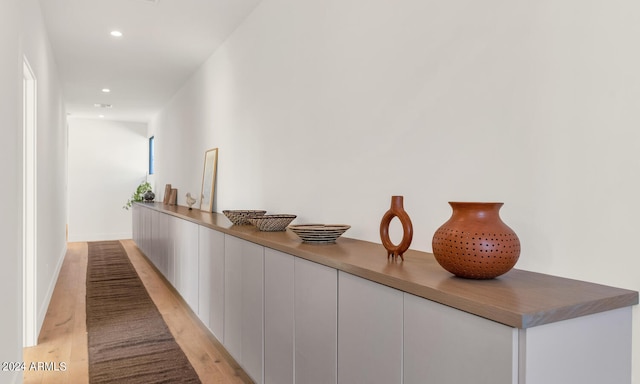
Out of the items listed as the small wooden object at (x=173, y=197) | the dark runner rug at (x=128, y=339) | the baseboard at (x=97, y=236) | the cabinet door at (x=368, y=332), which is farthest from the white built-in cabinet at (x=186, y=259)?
the baseboard at (x=97, y=236)

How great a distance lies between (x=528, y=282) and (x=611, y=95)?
0.55m

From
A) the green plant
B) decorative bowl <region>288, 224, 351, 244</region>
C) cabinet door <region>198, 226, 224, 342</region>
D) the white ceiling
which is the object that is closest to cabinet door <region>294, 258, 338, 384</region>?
decorative bowl <region>288, 224, 351, 244</region>

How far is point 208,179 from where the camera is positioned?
461 centimetres

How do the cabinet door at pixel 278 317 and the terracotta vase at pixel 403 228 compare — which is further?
the cabinet door at pixel 278 317

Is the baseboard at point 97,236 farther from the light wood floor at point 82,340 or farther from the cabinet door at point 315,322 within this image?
the cabinet door at point 315,322

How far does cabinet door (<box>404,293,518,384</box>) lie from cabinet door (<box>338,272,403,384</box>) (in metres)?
0.05

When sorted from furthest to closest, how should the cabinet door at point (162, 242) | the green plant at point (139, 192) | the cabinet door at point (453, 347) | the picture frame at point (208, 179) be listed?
the green plant at point (139, 192) → the cabinet door at point (162, 242) → the picture frame at point (208, 179) → the cabinet door at point (453, 347)

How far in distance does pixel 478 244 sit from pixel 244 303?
154 cm

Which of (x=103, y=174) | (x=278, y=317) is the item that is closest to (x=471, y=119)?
(x=278, y=317)

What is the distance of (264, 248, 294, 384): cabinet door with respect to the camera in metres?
1.79

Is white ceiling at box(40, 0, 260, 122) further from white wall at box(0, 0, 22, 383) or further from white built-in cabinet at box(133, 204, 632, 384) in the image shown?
white built-in cabinet at box(133, 204, 632, 384)

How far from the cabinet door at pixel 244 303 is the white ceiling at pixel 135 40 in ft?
6.94

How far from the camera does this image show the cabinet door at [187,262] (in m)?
3.37

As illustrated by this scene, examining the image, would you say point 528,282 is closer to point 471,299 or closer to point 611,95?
point 471,299
